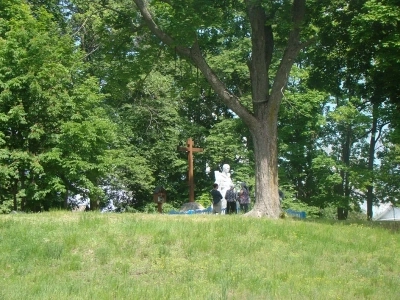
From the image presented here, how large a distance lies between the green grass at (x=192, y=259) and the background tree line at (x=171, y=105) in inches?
195

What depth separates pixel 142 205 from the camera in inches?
1438

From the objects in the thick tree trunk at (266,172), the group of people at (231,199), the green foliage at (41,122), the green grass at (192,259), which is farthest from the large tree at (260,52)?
the green foliage at (41,122)

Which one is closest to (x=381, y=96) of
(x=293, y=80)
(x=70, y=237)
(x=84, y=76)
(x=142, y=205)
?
(x=70, y=237)

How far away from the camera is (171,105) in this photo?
117ft

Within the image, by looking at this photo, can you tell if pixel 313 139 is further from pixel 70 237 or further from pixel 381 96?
pixel 70 237

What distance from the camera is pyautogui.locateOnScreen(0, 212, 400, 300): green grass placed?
32.5 feet

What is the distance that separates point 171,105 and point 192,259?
23.9 m

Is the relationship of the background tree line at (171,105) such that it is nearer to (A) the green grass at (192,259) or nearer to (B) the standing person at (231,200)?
(B) the standing person at (231,200)

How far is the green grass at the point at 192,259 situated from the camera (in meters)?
9.91

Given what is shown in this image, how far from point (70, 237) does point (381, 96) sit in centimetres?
1099

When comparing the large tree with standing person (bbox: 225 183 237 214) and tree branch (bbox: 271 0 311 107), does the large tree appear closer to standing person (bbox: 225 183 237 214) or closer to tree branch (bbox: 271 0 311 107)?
tree branch (bbox: 271 0 311 107)

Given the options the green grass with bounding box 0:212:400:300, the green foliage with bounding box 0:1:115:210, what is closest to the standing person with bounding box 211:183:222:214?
the green foliage with bounding box 0:1:115:210

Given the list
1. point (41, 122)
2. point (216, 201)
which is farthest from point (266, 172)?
point (41, 122)

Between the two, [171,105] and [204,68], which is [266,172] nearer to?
[204,68]
